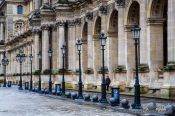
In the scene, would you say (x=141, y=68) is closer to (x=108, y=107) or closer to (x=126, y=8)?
(x=126, y=8)

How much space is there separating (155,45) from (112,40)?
12045 mm

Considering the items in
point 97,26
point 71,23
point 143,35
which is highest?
point 71,23

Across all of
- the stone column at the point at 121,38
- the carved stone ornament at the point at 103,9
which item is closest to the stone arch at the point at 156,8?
the stone column at the point at 121,38

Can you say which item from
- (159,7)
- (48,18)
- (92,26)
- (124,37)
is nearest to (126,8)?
(124,37)

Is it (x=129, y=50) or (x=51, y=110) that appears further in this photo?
(x=129, y=50)

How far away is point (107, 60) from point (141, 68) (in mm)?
12038

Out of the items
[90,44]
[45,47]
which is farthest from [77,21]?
[45,47]

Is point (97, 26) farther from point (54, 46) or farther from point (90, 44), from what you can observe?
point (54, 46)

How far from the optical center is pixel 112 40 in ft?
177

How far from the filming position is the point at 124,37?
158ft

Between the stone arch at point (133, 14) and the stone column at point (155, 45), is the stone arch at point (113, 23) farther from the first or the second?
the stone column at point (155, 45)

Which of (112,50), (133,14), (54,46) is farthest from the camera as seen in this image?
(54,46)

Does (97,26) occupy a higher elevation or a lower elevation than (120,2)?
lower

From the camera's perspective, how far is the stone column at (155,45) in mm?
41875
